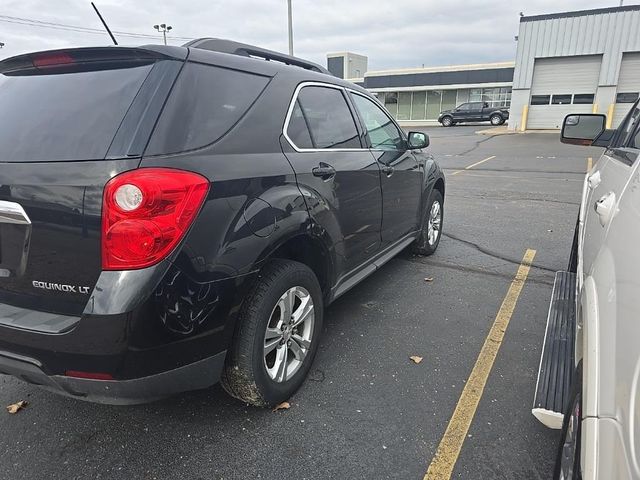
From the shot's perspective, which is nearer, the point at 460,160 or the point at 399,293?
the point at 399,293

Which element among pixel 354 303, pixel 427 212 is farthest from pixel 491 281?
pixel 354 303

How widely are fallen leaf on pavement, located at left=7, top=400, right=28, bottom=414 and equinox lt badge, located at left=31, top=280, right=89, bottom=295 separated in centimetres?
107

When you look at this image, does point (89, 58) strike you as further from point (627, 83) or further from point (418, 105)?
point (418, 105)

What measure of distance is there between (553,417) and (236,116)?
1932 mm

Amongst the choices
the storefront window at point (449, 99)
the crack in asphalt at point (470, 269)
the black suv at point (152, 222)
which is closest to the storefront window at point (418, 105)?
the storefront window at point (449, 99)

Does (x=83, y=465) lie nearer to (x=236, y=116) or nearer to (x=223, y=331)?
(x=223, y=331)

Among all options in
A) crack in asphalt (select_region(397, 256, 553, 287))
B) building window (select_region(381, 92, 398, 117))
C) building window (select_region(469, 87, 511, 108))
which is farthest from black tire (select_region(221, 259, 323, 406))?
building window (select_region(381, 92, 398, 117))

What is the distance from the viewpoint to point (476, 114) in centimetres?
3431

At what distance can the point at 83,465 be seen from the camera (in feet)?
7.05

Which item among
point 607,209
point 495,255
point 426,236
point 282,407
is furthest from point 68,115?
point 495,255

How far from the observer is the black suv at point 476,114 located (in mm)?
33406

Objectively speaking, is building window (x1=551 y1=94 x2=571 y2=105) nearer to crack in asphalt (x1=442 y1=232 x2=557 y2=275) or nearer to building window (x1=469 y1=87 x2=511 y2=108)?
building window (x1=469 y1=87 x2=511 y2=108)

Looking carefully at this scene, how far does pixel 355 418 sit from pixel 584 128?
305 centimetres

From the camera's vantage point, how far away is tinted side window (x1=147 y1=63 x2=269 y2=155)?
1939 mm
